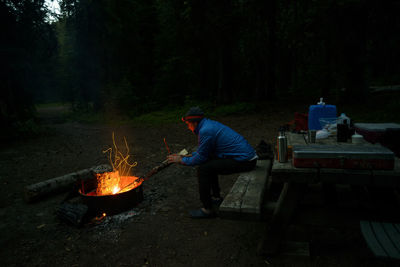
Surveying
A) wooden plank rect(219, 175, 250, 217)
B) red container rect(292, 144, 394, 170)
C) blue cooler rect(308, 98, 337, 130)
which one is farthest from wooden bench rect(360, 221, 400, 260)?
blue cooler rect(308, 98, 337, 130)

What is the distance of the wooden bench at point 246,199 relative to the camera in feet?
9.20

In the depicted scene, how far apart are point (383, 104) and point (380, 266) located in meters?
12.6

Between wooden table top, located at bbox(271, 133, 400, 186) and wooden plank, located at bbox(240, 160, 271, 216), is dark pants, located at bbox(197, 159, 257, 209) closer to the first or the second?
wooden plank, located at bbox(240, 160, 271, 216)

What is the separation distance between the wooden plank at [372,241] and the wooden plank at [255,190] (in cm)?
91

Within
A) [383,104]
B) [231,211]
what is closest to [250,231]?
[231,211]

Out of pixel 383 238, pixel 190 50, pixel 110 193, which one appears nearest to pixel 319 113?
pixel 383 238

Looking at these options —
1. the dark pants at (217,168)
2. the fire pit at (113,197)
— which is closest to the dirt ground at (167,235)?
the fire pit at (113,197)

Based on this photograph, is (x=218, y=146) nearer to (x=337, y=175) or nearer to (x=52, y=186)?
(x=337, y=175)

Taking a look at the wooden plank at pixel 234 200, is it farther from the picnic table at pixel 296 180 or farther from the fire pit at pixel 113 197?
the fire pit at pixel 113 197

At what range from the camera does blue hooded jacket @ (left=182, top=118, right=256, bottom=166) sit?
4000mm

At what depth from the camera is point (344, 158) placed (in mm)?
2441

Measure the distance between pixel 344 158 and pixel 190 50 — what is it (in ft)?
61.3

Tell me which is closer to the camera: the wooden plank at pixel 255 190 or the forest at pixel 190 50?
the wooden plank at pixel 255 190

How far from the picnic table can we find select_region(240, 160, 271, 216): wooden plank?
239mm
